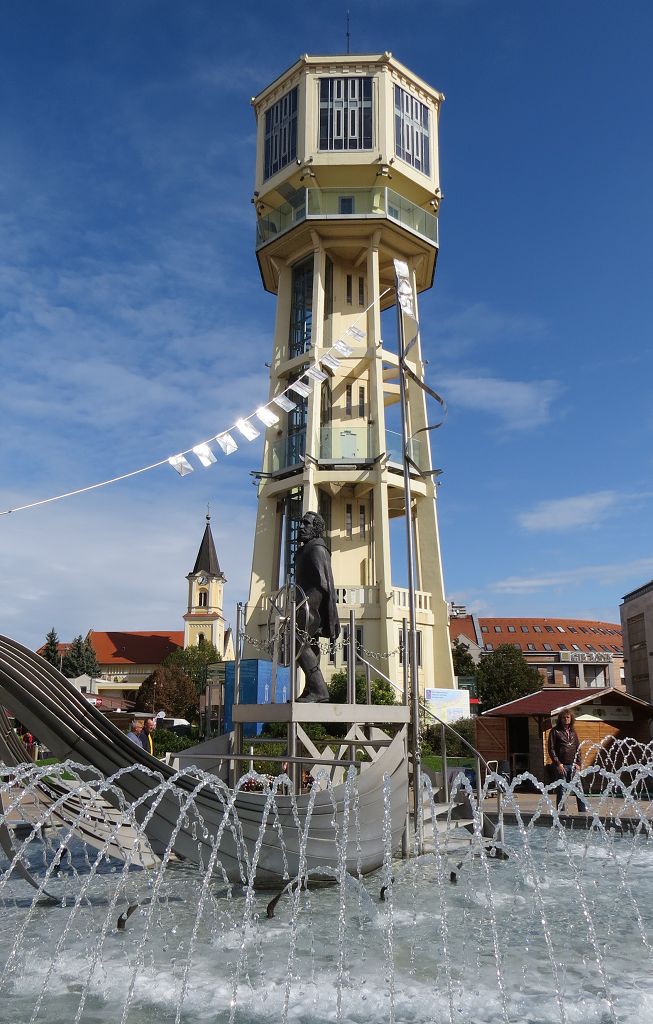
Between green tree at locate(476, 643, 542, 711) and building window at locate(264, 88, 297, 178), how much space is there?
103ft

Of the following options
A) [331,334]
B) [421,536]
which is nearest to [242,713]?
[421,536]

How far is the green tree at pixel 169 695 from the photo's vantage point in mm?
58594

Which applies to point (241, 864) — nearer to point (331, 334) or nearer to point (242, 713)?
point (242, 713)

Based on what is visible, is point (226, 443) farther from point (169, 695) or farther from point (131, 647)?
point (131, 647)

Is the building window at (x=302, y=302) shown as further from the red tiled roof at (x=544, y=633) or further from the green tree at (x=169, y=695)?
the red tiled roof at (x=544, y=633)

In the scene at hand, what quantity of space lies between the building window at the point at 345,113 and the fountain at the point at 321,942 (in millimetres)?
28594

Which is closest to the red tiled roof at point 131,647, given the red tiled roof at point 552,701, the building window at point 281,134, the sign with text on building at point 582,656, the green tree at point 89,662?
the green tree at point 89,662

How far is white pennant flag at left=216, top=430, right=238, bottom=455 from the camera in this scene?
55.6 ft

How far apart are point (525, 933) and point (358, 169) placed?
30.0 meters

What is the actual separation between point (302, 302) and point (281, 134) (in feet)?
22.3

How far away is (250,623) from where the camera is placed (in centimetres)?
2973

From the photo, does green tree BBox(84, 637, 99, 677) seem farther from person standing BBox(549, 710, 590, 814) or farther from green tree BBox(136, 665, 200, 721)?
person standing BBox(549, 710, 590, 814)

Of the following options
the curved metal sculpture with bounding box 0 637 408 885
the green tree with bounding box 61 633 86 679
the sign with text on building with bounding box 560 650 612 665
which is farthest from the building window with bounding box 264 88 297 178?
the sign with text on building with bounding box 560 650 612 665

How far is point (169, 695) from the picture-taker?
5922 centimetres
